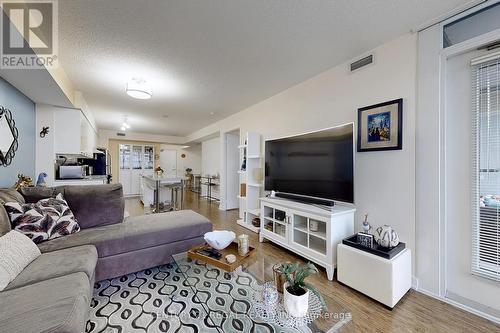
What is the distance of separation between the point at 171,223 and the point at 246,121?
9.12ft

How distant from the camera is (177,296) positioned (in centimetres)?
176

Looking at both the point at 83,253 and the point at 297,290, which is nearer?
the point at 297,290

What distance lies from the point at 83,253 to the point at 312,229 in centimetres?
220

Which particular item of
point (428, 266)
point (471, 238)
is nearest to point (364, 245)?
point (428, 266)

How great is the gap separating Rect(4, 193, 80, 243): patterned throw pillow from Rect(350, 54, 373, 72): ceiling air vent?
11.4ft

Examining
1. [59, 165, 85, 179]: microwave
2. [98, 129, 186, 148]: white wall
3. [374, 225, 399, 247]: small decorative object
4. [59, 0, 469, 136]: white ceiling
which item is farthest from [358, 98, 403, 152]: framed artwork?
[98, 129, 186, 148]: white wall

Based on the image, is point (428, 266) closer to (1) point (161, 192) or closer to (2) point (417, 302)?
(2) point (417, 302)

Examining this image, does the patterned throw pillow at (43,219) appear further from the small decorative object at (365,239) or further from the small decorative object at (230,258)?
the small decorative object at (365,239)

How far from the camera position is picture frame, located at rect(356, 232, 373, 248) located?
185 centimetres

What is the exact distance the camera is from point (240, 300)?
160 cm

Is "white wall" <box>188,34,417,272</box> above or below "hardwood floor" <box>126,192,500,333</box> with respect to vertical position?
above

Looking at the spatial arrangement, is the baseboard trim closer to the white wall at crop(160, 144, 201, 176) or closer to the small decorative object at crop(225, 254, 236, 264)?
the small decorative object at crop(225, 254, 236, 264)

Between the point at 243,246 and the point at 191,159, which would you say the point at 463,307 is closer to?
the point at 243,246

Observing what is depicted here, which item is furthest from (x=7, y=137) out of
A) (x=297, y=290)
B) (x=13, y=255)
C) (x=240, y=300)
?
(x=297, y=290)
